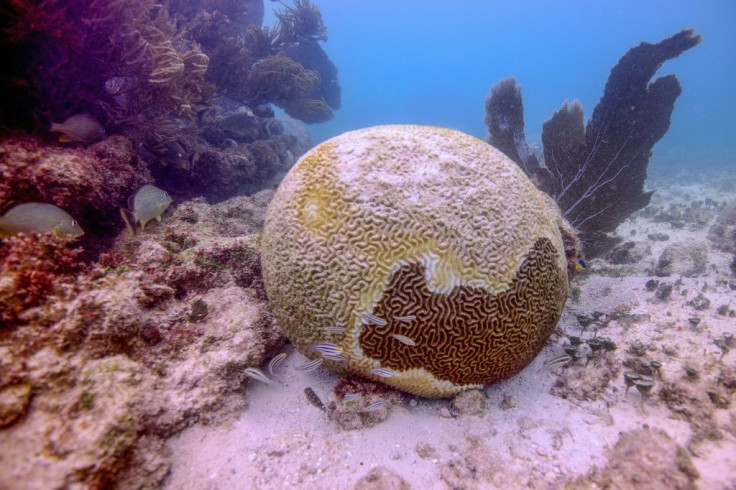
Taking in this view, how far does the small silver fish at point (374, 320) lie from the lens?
3059mm

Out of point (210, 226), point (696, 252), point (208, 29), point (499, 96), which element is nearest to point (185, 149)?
point (210, 226)

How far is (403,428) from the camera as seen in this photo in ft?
10.2

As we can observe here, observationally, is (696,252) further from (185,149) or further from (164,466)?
(185,149)

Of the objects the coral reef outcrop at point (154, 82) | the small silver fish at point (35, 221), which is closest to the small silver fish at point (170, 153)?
the coral reef outcrop at point (154, 82)

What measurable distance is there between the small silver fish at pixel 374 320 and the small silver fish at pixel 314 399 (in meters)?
0.96

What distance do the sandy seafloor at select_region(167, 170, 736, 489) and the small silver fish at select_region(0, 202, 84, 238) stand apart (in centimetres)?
235

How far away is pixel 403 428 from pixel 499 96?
6476 millimetres

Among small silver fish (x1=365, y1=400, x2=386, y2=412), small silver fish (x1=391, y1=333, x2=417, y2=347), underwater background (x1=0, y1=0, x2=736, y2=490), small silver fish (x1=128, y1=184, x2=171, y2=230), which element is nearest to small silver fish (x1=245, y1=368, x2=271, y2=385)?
underwater background (x1=0, y1=0, x2=736, y2=490)

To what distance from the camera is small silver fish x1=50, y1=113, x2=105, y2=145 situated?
4.33 meters

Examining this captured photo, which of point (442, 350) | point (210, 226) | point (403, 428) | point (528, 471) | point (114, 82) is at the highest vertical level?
point (114, 82)

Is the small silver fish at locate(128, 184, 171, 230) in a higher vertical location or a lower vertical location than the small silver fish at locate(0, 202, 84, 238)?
higher

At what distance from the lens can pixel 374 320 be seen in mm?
3070

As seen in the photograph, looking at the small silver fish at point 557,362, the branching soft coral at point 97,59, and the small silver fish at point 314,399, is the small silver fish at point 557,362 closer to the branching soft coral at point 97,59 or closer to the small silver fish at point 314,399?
the small silver fish at point 314,399

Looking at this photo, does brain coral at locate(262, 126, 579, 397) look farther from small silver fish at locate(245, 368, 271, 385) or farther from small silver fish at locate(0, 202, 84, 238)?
small silver fish at locate(0, 202, 84, 238)
